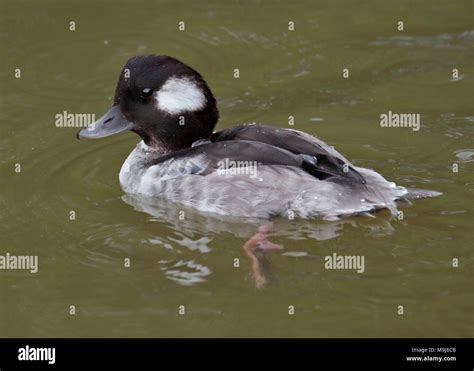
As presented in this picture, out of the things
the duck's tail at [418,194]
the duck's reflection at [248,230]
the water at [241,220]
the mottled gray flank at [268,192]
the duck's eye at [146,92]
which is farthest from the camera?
the duck's eye at [146,92]

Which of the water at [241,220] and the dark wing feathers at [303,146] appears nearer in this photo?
the water at [241,220]

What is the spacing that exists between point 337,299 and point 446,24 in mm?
7233

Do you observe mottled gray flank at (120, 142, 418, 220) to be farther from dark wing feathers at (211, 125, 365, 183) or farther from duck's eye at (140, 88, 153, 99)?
duck's eye at (140, 88, 153, 99)

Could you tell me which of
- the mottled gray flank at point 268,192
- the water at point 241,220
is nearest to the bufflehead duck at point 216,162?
the mottled gray flank at point 268,192

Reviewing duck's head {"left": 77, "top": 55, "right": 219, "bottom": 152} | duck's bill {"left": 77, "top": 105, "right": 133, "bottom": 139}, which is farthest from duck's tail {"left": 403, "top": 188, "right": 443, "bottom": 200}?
duck's bill {"left": 77, "top": 105, "right": 133, "bottom": 139}

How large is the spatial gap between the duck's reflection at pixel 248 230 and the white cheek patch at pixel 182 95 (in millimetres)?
1031

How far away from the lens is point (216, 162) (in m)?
9.63

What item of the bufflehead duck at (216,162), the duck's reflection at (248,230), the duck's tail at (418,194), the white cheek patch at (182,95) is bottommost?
the duck's reflection at (248,230)

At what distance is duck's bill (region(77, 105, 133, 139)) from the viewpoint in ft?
34.2

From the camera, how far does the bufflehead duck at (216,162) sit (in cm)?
934

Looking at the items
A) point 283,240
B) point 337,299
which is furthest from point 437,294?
point 283,240

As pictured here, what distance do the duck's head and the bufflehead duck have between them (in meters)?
0.01

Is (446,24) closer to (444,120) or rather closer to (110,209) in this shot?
(444,120)

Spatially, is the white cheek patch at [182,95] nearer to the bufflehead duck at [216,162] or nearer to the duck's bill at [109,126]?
the bufflehead duck at [216,162]
